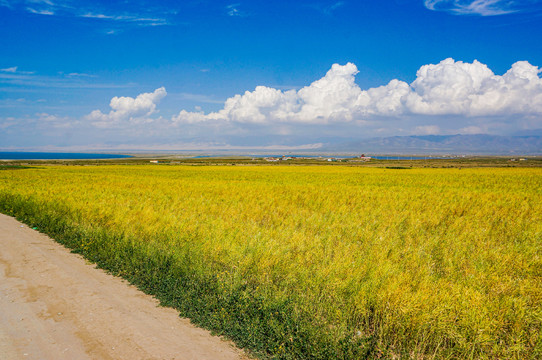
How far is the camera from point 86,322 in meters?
5.30

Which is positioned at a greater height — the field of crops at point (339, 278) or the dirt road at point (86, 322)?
the field of crops at point (339, 278)

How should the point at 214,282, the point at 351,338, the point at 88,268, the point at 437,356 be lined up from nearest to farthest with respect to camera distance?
the point at 437,356 < the point at 351,338 < the point at 214,282 < the point at 88,268

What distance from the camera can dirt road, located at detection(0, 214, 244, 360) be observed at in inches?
179

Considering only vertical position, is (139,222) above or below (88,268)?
above

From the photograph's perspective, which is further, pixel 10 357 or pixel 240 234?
pixel 240 234

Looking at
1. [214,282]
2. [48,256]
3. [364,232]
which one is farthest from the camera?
[364,232]

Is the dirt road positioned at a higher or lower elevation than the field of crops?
lower

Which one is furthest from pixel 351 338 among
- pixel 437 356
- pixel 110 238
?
pixel 110 238

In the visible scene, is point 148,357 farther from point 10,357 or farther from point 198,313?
point 10,357

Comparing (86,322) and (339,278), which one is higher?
(339,278)

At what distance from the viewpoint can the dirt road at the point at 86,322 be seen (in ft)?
14.9

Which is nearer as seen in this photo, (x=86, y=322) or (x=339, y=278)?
(x=86, y=322)

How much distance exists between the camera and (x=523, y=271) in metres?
6.75

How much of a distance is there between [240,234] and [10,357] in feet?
18.9
